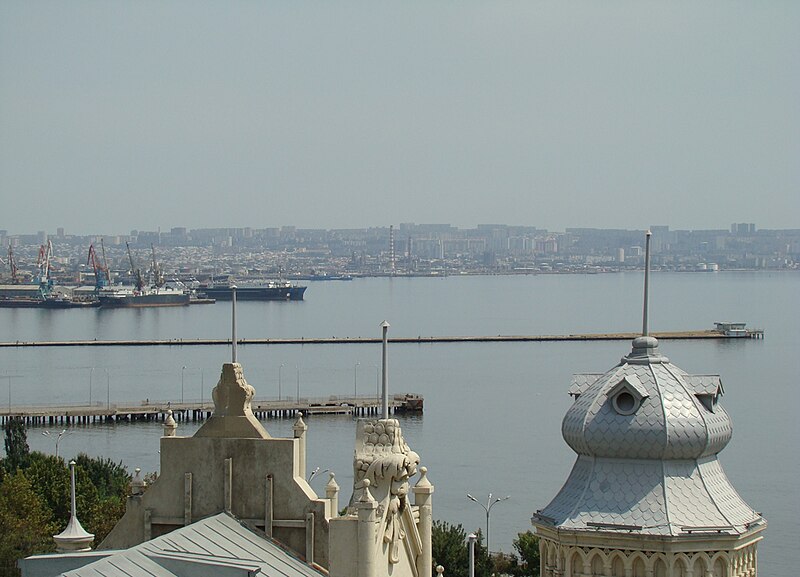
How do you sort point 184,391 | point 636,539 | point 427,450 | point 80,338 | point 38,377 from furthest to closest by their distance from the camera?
1. point 80,338
2. point 38,377
3. point 184,391
4. point 427,450
5. point 636,539

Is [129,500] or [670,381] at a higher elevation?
[670,381]

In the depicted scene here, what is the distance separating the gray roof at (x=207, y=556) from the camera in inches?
366

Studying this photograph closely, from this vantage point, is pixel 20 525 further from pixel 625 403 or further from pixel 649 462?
pixel 649 462

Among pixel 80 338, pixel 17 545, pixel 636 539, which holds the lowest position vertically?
pixel 80 338

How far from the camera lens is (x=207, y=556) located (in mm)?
9578

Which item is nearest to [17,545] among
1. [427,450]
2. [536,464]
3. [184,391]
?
[536,464]

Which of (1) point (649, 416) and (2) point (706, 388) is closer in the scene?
(1) point (649, 416)

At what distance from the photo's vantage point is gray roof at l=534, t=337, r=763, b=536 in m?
10.6

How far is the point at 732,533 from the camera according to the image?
34.7 ft

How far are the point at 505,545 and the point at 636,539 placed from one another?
3383 cm

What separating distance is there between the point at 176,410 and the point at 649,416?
82830 millimetres

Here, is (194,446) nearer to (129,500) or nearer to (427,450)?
(129,500)

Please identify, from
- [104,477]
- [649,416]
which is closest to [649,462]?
[649,416]

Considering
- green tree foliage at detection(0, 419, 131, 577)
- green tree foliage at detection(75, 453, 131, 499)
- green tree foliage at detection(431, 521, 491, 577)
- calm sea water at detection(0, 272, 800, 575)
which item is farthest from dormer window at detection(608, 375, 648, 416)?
green tree foliage at detection(75, 453, 131, 499)
